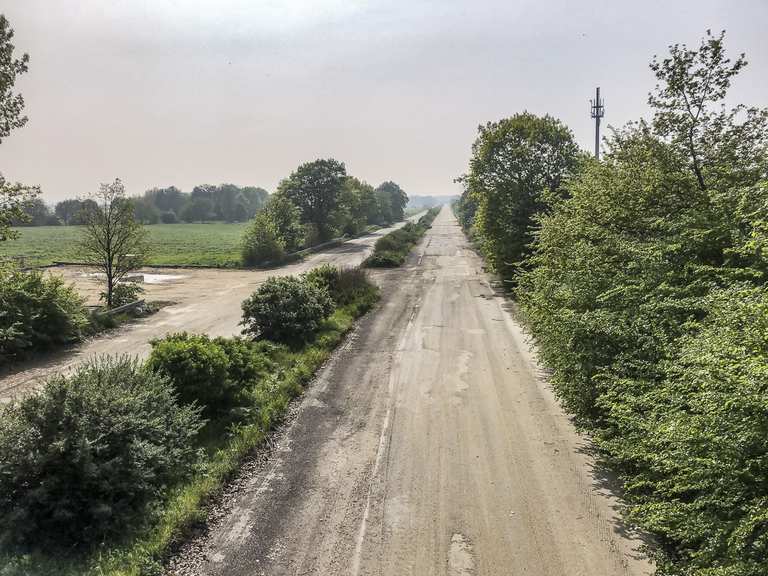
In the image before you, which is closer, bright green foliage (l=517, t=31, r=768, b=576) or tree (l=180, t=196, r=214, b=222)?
bright green foliage (l=517, t=31, r=768, b=576)

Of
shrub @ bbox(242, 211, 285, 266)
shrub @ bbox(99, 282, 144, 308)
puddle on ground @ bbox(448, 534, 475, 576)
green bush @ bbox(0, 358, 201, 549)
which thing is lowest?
puddle on ground @ bbox(448, 534, 475, 576)

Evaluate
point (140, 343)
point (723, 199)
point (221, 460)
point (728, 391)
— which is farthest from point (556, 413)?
point (140, 343)

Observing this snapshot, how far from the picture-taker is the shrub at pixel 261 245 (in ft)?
142

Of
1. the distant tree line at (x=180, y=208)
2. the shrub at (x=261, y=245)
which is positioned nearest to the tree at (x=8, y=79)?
the shrub at (x=261, y=245)

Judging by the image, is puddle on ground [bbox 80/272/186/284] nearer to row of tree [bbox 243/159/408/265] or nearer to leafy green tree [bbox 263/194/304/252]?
row of tree [bbox 243/159/408/265]

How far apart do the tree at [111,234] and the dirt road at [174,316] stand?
2.95 metres

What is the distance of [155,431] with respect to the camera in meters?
8.73

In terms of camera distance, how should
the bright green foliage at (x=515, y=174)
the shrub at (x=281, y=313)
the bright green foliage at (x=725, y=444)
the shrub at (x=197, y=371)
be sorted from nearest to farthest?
the bright green foliage at (x=725, y=444)
the shrub at (x=197, y=371)
the shrub at (x=281, y=313)
the bright green foliage at (x=515, y=174)

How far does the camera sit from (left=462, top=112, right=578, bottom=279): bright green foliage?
90.4ft

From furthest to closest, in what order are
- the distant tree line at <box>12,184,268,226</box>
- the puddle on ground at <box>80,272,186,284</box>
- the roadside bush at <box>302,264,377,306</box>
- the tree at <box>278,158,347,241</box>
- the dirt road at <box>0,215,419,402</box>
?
1. the distant tree line at <box>12,184,268,226</box>
2. the tree at <box>278,158,347,241</box>
3. the puddle on ground at <box>80,272,186,284</box>
4. the roadside bush at <box>302,264,377,306</box>
5. the dirt road at <box>0,215,419,402</box>

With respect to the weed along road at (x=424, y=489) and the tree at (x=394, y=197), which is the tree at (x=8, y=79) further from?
the tree at (x=394, y=197)

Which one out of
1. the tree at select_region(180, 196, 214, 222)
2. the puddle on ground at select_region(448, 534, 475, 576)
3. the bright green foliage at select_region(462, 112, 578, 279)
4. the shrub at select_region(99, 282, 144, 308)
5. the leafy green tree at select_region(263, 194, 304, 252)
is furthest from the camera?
the tree at select_region(180, 196, 214, 222)

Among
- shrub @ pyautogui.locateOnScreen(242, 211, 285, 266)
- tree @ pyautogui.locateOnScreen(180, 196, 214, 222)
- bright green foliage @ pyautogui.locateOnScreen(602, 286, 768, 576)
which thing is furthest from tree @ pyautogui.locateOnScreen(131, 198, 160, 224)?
bright green foliage @ pyautogui.locateOnScreen(602, 286, 768, 576)

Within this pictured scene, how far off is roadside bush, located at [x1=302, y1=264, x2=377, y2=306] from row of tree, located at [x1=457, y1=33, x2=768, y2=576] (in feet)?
34.5
